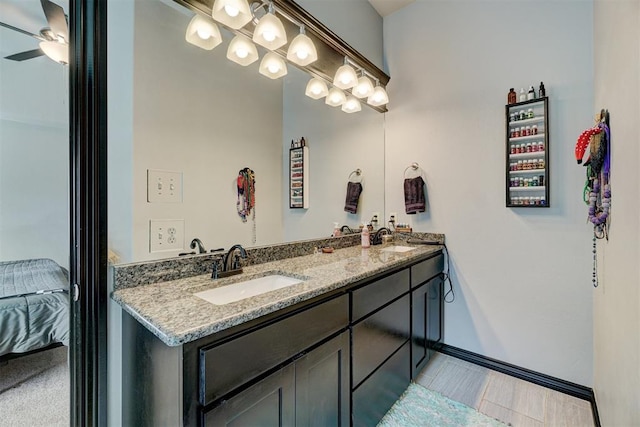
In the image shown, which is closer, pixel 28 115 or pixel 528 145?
pixel 28 115

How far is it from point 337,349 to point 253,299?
19.0 inches

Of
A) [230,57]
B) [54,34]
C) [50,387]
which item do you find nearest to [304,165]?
[230,57]

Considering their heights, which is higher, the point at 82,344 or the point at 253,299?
the point at 253,299

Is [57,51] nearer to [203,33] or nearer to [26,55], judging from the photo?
[26,55]

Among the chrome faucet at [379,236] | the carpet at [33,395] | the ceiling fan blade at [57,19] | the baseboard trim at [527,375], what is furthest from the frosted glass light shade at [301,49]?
the baseboard trim at [527,375]

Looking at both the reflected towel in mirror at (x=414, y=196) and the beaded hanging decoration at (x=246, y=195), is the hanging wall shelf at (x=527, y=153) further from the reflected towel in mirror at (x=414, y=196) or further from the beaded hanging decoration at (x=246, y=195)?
the beaded hanging decoration at (x=246, y=195)

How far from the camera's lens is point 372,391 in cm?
153

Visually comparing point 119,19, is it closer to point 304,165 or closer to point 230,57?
point 230,57

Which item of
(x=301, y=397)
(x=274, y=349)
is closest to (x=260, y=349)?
(x=274, y=349)

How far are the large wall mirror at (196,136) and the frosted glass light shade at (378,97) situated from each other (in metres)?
0.48

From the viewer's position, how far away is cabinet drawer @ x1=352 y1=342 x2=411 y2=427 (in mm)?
1433

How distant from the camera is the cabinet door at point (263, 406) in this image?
0.87m

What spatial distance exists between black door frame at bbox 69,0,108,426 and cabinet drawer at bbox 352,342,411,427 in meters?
1.07

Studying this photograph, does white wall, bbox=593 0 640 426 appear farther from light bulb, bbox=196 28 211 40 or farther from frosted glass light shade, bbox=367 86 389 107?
light bulb, bbox=196 28 211 40
